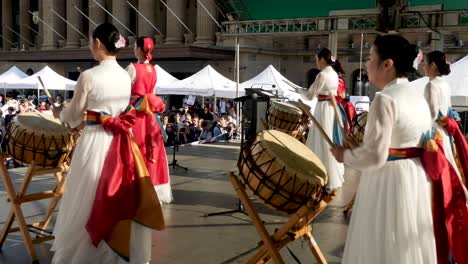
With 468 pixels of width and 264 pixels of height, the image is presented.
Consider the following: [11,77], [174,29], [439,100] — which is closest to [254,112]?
[439,100]

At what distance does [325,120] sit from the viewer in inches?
264

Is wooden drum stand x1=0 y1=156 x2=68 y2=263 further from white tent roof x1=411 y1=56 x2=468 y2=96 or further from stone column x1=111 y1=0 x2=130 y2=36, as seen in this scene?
stone column x1=111 y1=0 x2=130 y2=36

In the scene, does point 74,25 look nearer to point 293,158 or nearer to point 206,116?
point 206,116

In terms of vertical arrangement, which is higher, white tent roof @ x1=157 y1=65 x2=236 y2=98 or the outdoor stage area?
white tent roof @ x1=157 y1=65 x2=236 y2=98

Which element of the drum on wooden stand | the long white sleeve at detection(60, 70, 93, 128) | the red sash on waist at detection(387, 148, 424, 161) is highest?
the long white sleeve at detection(60, 70, 93, 128)

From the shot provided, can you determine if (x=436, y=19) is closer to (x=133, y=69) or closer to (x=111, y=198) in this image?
(x=133, y=69)

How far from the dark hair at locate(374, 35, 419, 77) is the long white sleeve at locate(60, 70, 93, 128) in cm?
204

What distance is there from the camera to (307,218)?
3.50 meters

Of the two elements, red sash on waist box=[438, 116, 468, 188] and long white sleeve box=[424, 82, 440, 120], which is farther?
red sash on waist box=[438, 116, 468, 188]

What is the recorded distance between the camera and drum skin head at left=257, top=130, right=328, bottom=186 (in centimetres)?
324

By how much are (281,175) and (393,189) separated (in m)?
0.69

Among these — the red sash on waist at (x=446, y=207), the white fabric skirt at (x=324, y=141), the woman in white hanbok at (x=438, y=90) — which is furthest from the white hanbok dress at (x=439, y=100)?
the red sash on waist at (x=446, y=207)

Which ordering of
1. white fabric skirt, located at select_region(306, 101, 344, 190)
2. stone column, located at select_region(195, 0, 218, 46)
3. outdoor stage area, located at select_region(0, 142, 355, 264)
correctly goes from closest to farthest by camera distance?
outdoor stage area, located at select_region(0, 142, 355, 264), white fabric skirt, located at select_region(306, 101, 344, 190), stone column, located at select_region(195, 0, 218, 46)

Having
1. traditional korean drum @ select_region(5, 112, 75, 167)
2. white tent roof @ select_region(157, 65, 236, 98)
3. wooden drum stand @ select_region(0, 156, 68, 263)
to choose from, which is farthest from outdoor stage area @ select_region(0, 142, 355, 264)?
white tent roof @ select_region(157, 65, 236, 98)
